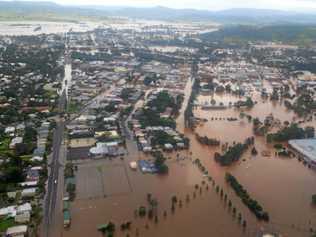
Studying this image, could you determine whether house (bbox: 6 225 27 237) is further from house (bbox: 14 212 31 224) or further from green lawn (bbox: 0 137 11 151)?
green lawn (bbox: 0 137 11 151)

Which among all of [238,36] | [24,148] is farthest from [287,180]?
[238,36]

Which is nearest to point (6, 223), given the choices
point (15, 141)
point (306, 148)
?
point (15, 141)

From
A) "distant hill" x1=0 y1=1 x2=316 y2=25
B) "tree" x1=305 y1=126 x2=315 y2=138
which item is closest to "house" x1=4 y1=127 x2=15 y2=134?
"tree" x1=305 y1=126 x2=315 y2=138

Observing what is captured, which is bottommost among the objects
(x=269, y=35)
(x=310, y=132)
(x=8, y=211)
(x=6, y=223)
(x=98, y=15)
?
(x=6, y=223)

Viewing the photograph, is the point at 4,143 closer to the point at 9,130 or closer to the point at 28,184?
the point at 9,130

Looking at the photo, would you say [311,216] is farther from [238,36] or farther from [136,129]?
[238,36]

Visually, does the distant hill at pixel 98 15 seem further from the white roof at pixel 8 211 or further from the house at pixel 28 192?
the white roof at pixel 8 211

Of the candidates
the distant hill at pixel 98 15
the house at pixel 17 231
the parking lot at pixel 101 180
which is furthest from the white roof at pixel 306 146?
the distant hill at pixel 98 15
